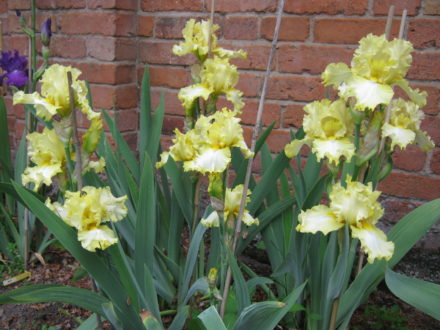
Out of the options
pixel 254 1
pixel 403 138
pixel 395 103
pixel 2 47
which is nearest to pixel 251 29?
pixel 254 1

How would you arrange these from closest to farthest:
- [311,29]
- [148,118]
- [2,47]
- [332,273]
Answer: [332,273]
[148,118]
[311,29]
[2,47]

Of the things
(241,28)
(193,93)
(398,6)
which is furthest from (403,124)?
(241,28)

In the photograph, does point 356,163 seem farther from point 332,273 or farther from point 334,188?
point 332,273

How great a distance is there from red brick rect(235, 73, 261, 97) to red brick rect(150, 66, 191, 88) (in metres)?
0.28

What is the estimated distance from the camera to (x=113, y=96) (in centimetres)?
206

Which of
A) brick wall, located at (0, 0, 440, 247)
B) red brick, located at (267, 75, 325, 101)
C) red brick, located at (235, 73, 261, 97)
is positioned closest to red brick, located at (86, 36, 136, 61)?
brick wall, located at (0, 0, 440, 247)

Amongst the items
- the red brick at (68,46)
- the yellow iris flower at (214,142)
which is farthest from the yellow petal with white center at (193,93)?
the red brick at (68,46)

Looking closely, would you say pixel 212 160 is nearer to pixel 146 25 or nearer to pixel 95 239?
pixel 95 239

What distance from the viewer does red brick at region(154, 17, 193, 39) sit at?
201 centimetres

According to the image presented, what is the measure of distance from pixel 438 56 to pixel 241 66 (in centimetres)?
80

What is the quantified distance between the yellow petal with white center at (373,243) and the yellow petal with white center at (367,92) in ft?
0.79

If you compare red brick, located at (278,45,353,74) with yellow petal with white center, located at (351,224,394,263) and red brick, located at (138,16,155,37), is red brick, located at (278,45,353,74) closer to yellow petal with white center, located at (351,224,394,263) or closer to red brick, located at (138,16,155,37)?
red brick, located at (138,16,155,37)

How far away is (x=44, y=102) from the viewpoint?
0.95 meters

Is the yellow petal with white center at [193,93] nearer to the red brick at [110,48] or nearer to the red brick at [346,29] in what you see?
the red brick at [346,29]
